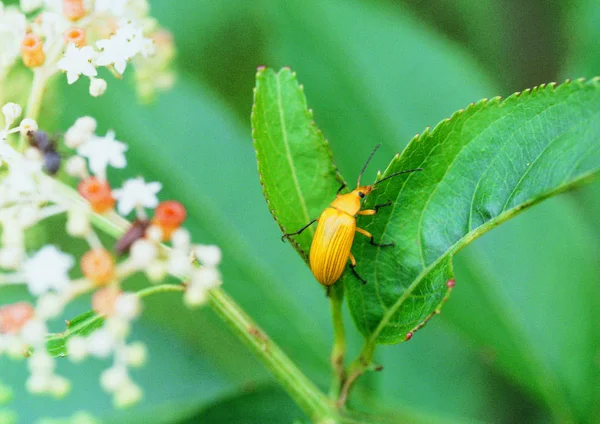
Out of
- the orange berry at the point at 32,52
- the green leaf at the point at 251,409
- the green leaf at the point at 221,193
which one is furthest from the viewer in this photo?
the green leaf at the point at 221,193

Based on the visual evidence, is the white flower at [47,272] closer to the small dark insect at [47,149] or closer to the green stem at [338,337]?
the small dark insect at [47,149]

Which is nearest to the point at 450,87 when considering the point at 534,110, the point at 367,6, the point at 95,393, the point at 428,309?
the point at 367,6

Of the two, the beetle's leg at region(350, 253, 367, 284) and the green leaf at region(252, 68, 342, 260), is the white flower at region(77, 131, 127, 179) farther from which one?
the beetle's leg at region(350, 253, 367, 284)

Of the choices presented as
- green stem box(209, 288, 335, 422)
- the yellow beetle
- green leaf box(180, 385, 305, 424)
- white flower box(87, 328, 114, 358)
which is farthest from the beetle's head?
white flower box(87, 328, 114, 358)

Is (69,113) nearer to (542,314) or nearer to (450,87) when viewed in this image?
(450,87)

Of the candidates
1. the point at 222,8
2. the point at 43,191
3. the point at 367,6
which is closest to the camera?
the point at 43,191

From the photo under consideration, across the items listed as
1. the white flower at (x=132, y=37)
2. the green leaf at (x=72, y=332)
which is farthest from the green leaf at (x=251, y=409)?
the white flower at (x=132, y=37)
